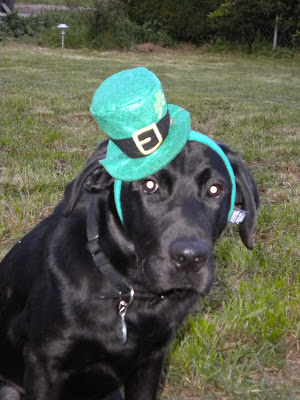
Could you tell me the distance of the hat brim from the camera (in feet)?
6.97

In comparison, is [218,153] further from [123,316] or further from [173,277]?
[123,316]

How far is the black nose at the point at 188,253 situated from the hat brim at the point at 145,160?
266 mm

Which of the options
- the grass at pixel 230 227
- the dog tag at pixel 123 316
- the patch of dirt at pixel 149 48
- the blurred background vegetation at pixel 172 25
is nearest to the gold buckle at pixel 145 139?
the dog tag at pixel 123 316

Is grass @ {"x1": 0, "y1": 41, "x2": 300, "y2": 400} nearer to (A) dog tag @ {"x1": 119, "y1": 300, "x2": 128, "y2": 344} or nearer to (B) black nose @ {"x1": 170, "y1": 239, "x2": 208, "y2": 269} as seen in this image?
(A) dog tag @ {"x1": 119, "y1": 300, "x2": 128, "y2": 344}

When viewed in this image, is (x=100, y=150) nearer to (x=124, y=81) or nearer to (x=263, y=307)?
(x=124, y=81)

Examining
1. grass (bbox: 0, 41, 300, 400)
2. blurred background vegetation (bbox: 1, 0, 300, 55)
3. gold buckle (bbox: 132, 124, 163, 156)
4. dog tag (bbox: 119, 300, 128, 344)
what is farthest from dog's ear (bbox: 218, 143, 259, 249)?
blurred background vegetation (bbox: 1, 0, 300, 55)

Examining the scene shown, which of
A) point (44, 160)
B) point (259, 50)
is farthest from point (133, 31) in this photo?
point (44, 160)

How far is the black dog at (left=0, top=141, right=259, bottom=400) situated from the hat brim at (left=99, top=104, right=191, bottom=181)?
116 mm

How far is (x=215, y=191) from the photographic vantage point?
236 centimetres

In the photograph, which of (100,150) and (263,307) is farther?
(263,307)

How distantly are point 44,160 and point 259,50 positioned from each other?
1472cm

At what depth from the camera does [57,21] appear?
1948 cm

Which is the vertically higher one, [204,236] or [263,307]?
[204,236]

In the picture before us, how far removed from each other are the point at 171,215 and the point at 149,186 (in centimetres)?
15
